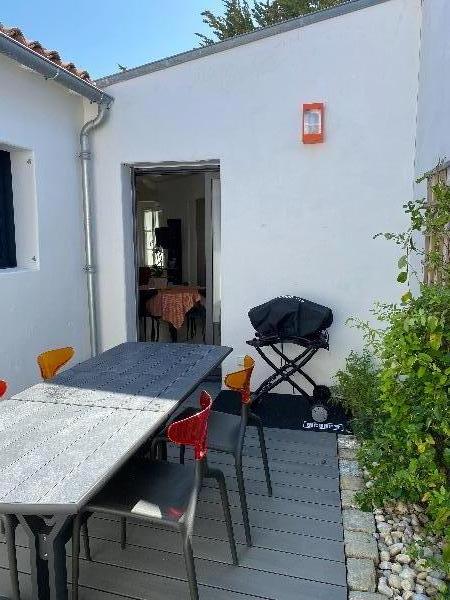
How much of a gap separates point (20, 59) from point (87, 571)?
3613 millimetres

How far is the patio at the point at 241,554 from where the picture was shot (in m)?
2.13

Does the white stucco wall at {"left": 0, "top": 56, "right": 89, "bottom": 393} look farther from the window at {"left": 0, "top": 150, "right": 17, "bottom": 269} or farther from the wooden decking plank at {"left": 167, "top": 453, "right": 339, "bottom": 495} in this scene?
the wooden decking plank at {"left": 167, "top": 453, "right": 339, "bottom": 495}

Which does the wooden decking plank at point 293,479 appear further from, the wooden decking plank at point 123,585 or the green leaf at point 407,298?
the green leaf at point 407,298

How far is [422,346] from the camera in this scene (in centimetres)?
209

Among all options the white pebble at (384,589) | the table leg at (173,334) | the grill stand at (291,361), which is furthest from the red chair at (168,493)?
the table leg at (173,334)

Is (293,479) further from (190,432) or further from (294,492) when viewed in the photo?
(190,432)

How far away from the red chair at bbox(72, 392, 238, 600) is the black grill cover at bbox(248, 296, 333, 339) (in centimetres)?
190

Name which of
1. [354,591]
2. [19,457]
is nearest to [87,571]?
[19,457]

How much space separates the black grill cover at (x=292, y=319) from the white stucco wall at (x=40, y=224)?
2.07 meters

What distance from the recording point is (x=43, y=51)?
12.2 ft

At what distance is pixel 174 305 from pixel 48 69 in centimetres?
324

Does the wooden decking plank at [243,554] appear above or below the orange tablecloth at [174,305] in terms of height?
below

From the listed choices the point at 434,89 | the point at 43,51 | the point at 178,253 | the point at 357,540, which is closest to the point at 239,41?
the point at 43,51

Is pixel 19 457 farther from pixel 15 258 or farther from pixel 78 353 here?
pixel 78 353
